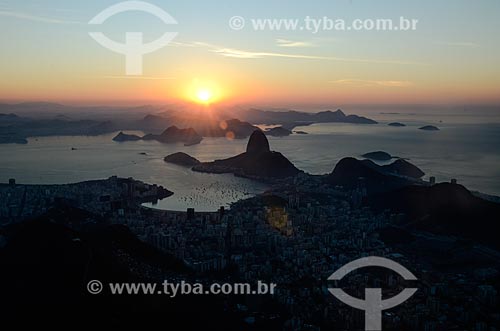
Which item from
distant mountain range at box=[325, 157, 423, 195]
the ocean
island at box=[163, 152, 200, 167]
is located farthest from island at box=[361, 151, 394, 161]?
distant mountain range at box=[325, 157, 423, 195]

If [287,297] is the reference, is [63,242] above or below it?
above

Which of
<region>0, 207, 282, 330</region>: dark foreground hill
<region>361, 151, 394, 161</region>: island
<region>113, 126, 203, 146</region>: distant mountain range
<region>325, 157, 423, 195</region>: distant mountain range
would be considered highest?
<region>113, 126, 203, 146</region>: distant mountain range

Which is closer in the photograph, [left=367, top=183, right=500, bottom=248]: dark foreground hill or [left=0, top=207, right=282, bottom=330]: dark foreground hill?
[left=0, top=207, right=282, bottom=330]: dark foreground hill

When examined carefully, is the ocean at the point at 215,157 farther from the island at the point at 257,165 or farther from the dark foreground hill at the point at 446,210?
the dark foreground hill at the point at 446,210

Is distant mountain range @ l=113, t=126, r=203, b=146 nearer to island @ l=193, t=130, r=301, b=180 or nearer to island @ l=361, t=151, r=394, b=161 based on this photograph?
island @ l=361, t=151, r=394, b=161

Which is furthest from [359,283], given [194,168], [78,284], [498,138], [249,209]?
[498,138]

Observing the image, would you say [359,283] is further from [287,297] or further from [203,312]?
[203,312]
